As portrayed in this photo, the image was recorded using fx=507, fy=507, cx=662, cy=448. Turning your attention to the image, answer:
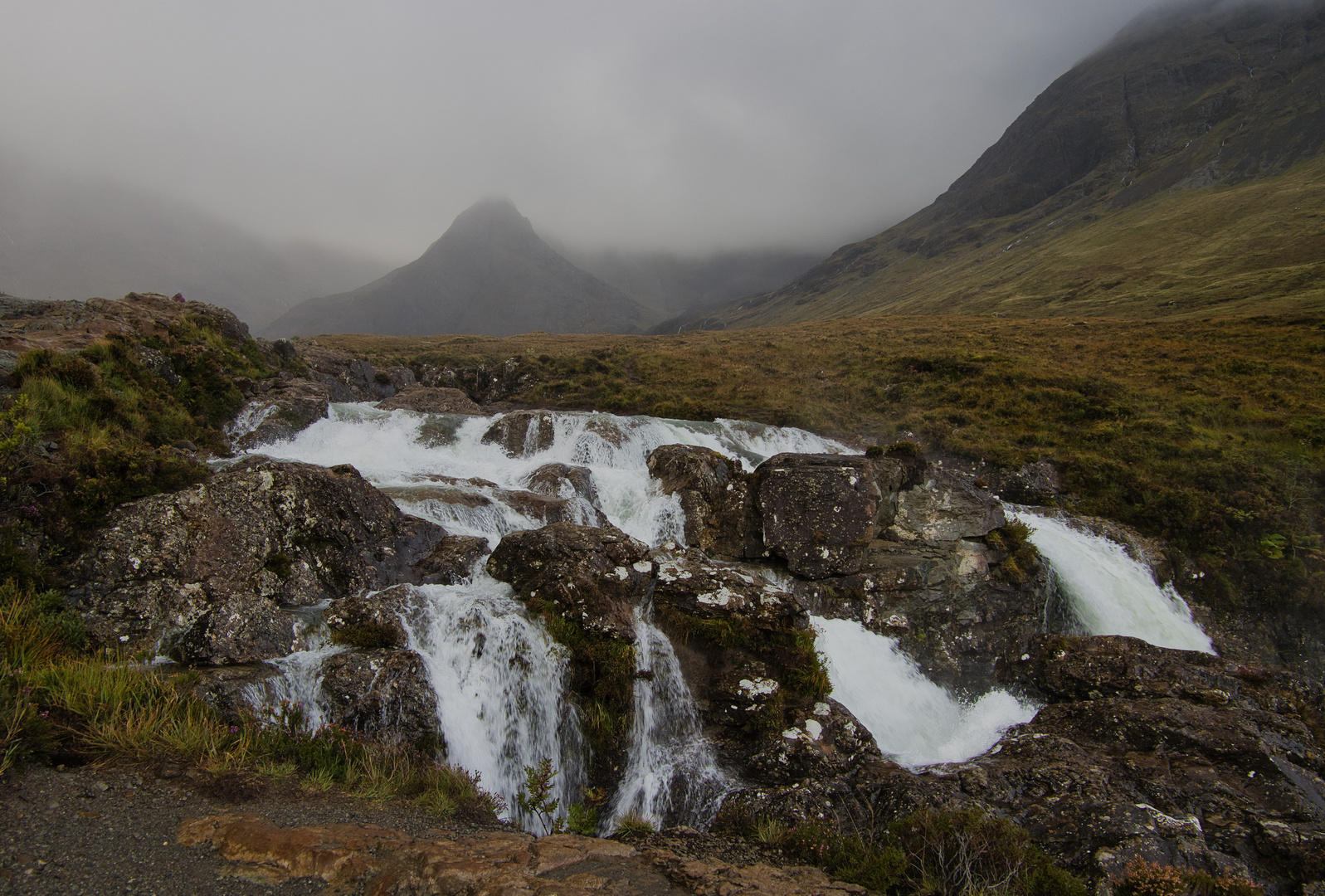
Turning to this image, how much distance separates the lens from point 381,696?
8195 millimetres

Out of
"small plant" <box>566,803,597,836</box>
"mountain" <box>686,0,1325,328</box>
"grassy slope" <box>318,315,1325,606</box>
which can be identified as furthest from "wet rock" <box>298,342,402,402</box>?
"mountain" <box>686,0,1325,328</box>

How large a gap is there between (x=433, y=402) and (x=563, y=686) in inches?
1057

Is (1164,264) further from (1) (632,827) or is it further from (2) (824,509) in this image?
(1) (632,827)

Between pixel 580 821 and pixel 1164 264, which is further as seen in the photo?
pixel 1164 264

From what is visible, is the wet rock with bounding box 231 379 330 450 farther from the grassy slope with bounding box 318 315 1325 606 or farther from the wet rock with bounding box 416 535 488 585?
the grassy slope with bounding box 318 315 1325 606

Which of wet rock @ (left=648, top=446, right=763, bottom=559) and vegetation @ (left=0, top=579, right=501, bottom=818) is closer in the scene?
vegetation @ (left=0, top=579, right=501, bottom=818)

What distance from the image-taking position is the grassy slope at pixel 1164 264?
59725 mm

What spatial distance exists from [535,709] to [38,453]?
1003 cm

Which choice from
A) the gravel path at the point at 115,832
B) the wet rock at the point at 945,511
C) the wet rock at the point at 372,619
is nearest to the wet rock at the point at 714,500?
the wet rock at the point at 945,511

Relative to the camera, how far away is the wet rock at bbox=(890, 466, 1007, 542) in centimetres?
1703

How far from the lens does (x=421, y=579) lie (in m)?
12.4

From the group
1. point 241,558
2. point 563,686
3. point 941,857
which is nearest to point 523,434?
point 241,558

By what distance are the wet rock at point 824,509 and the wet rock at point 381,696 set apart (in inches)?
442

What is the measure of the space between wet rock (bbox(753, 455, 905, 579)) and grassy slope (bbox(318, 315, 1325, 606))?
11263 mm
